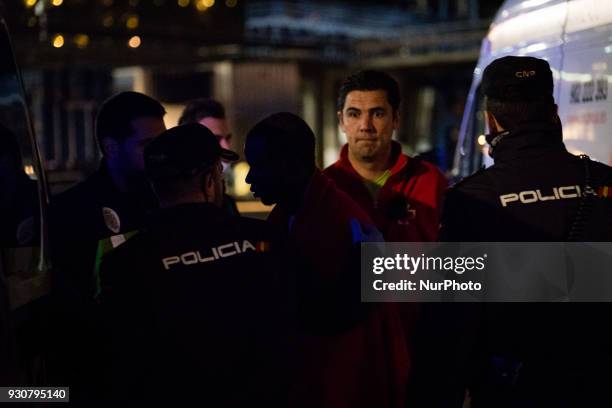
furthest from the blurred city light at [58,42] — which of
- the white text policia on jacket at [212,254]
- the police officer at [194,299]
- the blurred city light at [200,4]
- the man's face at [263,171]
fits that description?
the white text policia on jacket at [212,254]

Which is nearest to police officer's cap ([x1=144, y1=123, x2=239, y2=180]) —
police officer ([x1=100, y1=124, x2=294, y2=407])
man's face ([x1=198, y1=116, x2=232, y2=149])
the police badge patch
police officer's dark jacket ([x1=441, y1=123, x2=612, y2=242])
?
police officer ([x1=100, y1=124, x2=294, y2=407])

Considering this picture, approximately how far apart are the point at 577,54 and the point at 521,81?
2.01m

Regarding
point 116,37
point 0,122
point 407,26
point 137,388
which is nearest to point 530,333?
point 137,388

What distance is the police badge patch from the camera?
377 cm

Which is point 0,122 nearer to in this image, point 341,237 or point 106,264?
point 106,264

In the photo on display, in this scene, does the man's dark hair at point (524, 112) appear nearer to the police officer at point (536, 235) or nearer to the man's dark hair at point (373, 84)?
the police officer at point (536, 235)

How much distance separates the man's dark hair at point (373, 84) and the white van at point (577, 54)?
1.64ft

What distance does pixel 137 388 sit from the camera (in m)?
2.49

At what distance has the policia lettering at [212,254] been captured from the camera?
248 cm

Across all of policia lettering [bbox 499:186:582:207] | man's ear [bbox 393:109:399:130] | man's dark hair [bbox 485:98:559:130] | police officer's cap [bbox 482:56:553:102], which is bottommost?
policia lettering [bbox 499:186:582:207]

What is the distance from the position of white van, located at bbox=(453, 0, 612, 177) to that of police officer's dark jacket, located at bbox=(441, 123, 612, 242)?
87cm

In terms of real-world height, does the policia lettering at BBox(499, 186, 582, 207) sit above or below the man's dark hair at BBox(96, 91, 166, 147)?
below

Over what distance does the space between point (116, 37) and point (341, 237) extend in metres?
15.9

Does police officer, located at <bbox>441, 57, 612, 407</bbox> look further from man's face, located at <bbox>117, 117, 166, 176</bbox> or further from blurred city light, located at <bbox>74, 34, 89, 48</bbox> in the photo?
blurred city light, located at <bbox>74, 34, 89, 48</bbox>
